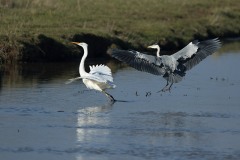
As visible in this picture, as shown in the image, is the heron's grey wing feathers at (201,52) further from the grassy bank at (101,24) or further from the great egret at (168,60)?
the grassy bank at (101,24)

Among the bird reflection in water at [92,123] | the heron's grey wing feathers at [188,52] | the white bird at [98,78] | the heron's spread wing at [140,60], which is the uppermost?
the heron's grey wing feathers at [188,52]

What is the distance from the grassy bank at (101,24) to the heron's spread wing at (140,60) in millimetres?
5053

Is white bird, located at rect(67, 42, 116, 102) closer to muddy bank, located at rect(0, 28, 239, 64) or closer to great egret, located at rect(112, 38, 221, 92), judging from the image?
great egret, located at rect(112, 38, 221, 92)

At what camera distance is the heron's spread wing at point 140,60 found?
16.8 m

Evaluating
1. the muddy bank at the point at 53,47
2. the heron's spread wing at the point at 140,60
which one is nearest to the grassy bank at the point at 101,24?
the muddy bank at the point at 53,47

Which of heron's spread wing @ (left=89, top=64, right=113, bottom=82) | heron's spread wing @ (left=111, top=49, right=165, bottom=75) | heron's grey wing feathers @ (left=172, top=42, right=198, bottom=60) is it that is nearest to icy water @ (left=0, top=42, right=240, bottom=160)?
heron's spread wing @ (left=89, top=64, right=113, bottom=82)

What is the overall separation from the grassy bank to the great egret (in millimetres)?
5154

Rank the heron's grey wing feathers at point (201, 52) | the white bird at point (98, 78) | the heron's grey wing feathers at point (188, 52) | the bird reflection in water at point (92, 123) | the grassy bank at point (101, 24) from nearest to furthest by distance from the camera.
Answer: the bird reflection in water at point (92, 123)
the white bird at point (98, 78)
the heron's grey wing feathers at point (188, 52)
the heron's grey wing feathers at point (201, 52)
the grassy bank at point (101, 24)

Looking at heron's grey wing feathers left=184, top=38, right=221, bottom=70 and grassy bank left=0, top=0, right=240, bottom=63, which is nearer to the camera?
heron's grey wing feathers left=184, top=38, right=221, bottom=70

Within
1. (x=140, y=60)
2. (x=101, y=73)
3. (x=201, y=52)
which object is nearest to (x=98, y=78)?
(x=101, y=73)

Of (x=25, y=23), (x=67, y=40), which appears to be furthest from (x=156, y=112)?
(x=25, y=23)

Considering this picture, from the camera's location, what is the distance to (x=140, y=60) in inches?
666

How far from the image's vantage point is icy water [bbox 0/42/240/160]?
1252cm

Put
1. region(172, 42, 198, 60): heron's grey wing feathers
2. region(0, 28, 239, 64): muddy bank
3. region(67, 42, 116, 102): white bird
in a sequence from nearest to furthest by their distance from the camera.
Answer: region(67, 42, 116, 102): white bird → region(172, 42, 198, 60): heron's grey wing feathers → region(0, 28, 239, 64): muddy bank
